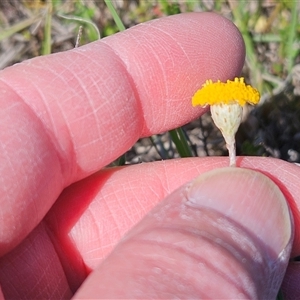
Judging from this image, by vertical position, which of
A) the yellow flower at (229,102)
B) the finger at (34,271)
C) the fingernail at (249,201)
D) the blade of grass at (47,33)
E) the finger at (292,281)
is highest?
the blade of grass at (47,33)

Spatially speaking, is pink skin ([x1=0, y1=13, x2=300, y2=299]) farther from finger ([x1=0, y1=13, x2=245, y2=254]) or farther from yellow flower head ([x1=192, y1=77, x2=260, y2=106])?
yellow flower head ([x1=192, y1=77, x2=260, y2=106])

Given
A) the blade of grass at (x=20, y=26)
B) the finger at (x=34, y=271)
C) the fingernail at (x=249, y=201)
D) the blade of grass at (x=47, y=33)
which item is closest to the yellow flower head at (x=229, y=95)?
the fingernail at (x=249, y=201)

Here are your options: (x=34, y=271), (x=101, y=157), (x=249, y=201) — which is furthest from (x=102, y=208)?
(x=249, y=201)

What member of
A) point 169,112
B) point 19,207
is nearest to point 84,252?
point 19,207

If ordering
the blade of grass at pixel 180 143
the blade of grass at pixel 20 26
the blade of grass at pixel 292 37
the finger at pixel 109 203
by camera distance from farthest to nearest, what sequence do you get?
the blade of grass at pixel 20 26 < the blade of grass at pixel 292 37 < the blade of grass at pixel 180 143 < the finger at pixel 109 203

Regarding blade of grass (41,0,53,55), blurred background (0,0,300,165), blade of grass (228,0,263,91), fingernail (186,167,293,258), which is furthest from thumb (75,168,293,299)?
blade of grass (41,0,53,55)

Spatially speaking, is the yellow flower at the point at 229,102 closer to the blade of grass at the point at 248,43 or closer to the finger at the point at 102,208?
the finger at the point at 102,208

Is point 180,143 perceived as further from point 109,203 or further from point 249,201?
point 249,201
